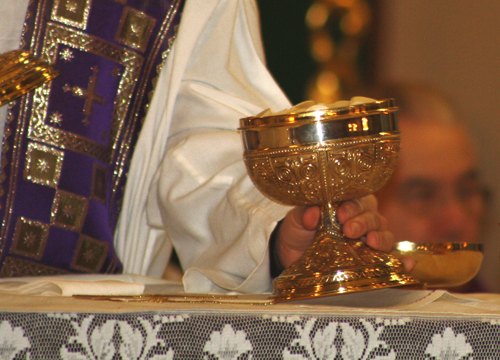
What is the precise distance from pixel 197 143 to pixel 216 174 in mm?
55

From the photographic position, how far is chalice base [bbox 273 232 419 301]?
111 cm

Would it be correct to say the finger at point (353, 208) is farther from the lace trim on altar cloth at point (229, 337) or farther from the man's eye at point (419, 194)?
the man's eye at point (419, 194)

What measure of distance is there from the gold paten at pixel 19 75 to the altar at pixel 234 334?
0.32 meters

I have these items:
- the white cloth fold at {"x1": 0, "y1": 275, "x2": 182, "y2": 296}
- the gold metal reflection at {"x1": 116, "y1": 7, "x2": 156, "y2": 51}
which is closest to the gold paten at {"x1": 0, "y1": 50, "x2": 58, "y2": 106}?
the white cloth fold at {"x1": 0, "y1": 275, "x2": 182, "y2": 296}

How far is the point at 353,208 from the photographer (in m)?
1.29

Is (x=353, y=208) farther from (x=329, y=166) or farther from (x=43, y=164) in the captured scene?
(x=43, y=164)

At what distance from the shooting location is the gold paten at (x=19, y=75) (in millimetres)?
1223

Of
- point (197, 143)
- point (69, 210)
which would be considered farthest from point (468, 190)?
point (69, 210)

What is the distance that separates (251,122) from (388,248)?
0.23 m

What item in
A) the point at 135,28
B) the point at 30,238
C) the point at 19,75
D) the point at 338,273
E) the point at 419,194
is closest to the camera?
the point at 338,273

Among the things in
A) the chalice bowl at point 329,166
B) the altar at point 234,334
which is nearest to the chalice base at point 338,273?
the chalice bowl at point 329,166

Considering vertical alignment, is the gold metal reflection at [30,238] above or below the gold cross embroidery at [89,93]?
below

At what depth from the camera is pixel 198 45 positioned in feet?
5.53

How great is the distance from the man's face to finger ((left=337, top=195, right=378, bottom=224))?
1.22 m
